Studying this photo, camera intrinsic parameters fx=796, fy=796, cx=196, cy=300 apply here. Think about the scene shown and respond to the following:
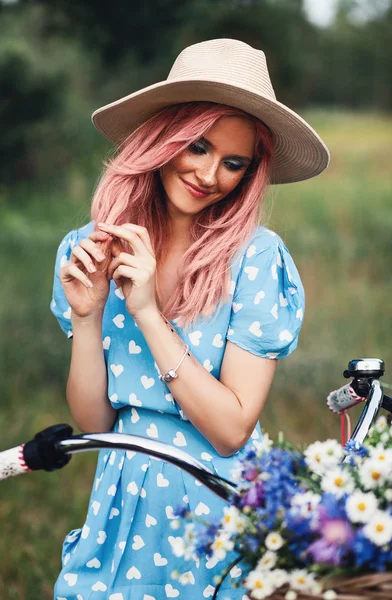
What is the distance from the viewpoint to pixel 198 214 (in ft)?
6.99

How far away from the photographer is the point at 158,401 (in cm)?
187

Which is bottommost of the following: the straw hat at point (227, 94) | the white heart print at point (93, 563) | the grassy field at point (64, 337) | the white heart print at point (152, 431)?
the white heart print at point (93, 563)

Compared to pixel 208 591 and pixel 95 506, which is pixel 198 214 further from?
pixel 208 591

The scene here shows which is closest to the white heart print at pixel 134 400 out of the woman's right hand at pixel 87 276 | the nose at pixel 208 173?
the woman's right hand at pixel 87 276

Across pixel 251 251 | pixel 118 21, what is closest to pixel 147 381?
pixel 251 251

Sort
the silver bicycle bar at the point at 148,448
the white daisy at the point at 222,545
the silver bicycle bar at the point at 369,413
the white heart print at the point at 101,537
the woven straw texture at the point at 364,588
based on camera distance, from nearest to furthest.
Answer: the woven straw texture at the point at 364,588
the white daisy at the point at 222,545
the silver bicycle bar at the point at 148,448
the silver bicycle bar at the point at 369,413
the white heart print at the point at 101,537

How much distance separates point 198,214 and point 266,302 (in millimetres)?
385

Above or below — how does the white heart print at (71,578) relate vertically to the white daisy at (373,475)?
above

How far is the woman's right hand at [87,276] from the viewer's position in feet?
5.74

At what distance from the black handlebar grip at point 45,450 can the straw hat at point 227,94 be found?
3.28 feet

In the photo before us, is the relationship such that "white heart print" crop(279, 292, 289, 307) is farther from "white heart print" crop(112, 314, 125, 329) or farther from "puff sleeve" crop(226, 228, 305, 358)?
"white heart print" crop(112, 314, 125, 329)

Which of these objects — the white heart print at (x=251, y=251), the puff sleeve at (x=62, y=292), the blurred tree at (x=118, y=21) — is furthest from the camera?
the blurred tree at (x=118, y=21)

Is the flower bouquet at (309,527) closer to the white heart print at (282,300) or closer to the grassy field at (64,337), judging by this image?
the white heart print at (282,300)

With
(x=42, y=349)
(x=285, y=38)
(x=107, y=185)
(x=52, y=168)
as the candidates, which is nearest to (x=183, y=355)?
(x=107, y=185)
